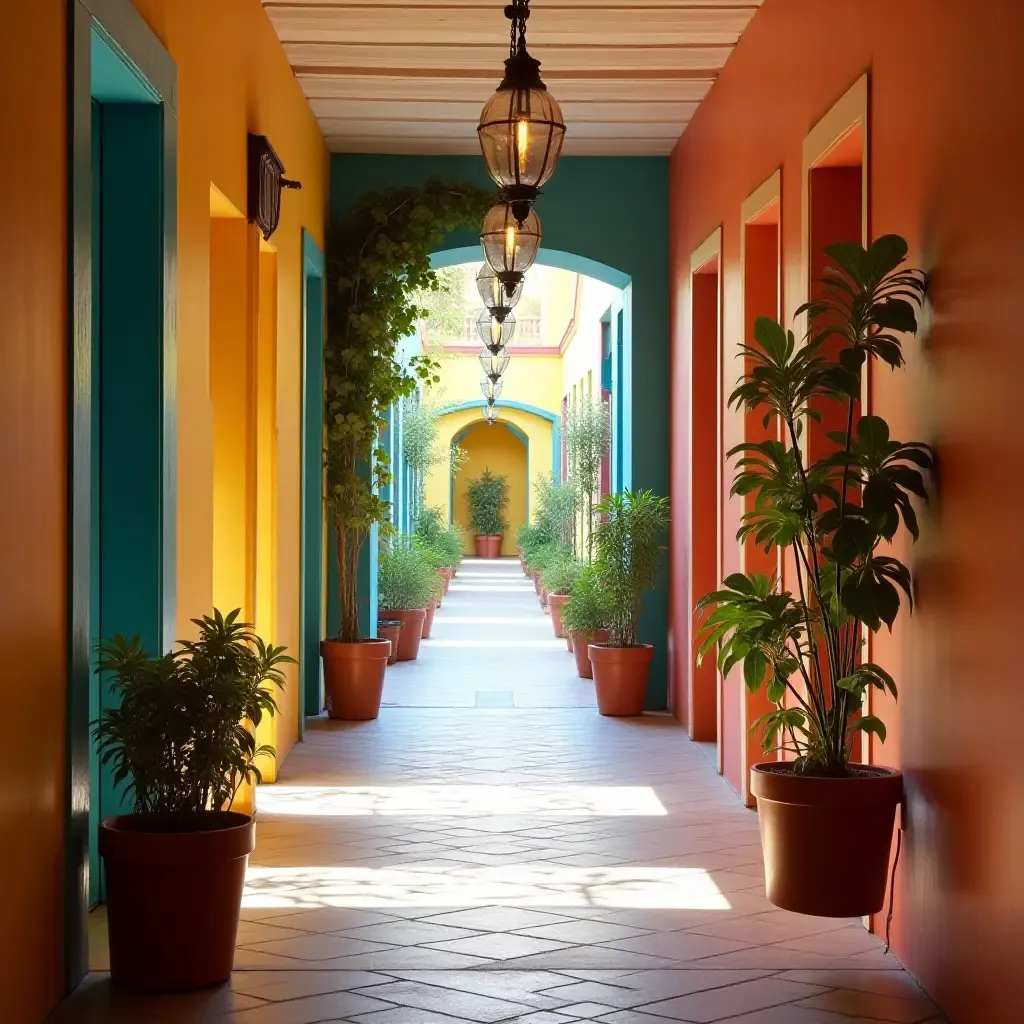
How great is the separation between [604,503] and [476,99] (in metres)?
2.75

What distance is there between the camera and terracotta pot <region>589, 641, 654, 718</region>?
8828 mm

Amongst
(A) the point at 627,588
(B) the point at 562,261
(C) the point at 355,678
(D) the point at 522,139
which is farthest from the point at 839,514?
(B) the point at 562,261

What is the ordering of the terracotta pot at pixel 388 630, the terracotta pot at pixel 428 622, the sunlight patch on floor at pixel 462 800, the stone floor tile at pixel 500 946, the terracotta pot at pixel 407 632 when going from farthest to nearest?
1. the terracotta pot at pixel 428 622
2. the terracotta pot at pixel 407 632
3. the terracotta pot at pixel 388 630
4. the sunlight patch on floor at pixel 462 800
5. the stone floor tile at pixel 500 946

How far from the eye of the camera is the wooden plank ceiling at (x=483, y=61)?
6406mm

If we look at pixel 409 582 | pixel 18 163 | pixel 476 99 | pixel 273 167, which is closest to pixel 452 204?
pixel 476 99

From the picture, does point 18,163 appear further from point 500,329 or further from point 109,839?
point 500,329

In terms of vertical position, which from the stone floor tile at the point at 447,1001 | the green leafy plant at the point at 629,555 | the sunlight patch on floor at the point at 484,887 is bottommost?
the sunlight patch on floor at the point at 484,887

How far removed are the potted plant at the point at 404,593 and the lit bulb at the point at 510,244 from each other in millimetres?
5401

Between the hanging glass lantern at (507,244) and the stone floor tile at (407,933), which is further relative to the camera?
the hanging glass lantern at (507,244)

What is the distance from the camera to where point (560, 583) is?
44.4 ft

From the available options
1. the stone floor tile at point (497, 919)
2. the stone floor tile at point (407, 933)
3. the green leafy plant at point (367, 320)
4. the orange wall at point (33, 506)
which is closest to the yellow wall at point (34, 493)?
the orange wall at point (33, 506)

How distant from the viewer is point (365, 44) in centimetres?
694

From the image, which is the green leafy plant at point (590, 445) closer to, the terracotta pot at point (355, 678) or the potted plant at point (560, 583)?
the potted plant at point (560, 583)

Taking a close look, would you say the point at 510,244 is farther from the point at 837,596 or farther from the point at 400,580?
the point at 400,580
